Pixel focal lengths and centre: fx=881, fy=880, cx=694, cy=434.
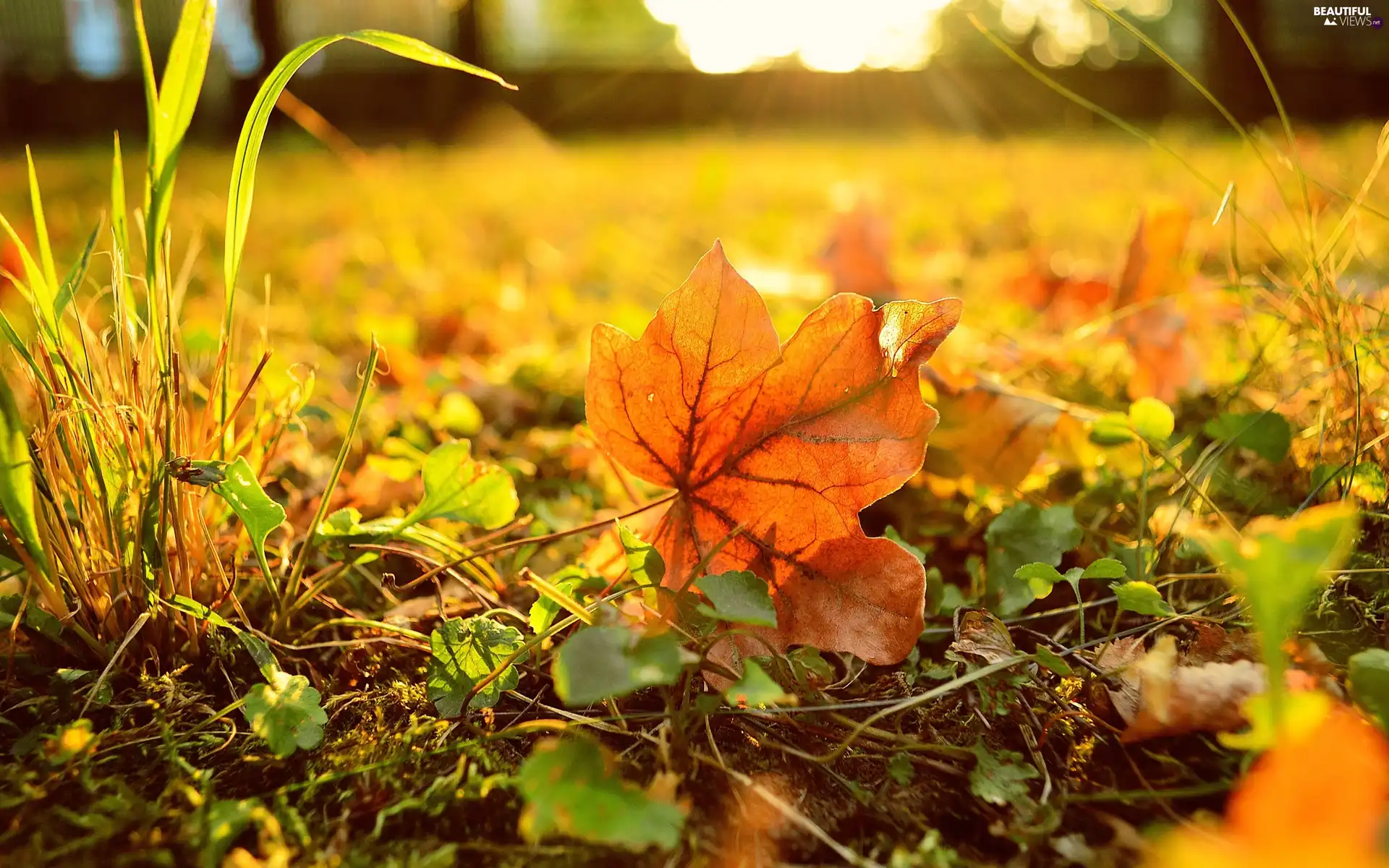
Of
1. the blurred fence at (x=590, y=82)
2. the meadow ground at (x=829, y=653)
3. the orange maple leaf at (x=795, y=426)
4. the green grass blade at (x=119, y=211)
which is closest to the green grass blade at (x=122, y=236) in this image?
the green grass blade at (x=119, y=211)

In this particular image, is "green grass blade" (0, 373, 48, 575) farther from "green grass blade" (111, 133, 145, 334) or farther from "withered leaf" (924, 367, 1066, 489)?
"withered leaf" (924, 367, 1066, 489)

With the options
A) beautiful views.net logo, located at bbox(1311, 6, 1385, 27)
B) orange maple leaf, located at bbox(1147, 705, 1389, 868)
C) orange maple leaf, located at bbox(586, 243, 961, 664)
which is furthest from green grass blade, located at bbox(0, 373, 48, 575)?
beautiful views.net logo, located at bbox(1311, 6, 1385, 27)

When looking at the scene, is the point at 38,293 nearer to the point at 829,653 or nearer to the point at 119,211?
the point at 119,211

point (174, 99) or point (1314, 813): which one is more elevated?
point (174, 99)

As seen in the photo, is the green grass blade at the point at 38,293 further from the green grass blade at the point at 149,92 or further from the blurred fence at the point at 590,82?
the blurred fence at the point at 590,82

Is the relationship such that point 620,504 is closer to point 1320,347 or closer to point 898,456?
point 898,456

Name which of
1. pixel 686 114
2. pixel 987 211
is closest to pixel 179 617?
pixel 987 211

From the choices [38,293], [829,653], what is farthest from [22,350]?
[829,653]
